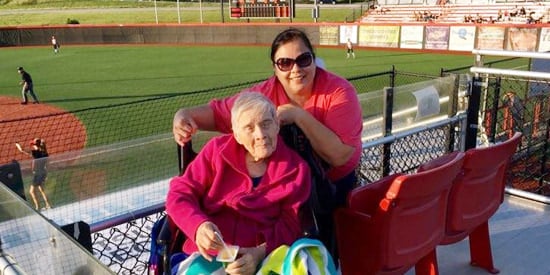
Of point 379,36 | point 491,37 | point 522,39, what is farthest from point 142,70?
point 522,39

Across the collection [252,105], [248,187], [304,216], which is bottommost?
[304,216]

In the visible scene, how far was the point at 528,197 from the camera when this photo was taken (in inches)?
171

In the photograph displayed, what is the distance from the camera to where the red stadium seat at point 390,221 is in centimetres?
225

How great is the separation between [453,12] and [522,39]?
A: 13.8 m

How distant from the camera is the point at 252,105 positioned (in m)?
2.07

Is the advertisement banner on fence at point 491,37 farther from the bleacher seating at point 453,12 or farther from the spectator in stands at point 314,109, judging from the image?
the spectator in stands at point 314,109

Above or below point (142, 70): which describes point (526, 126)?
above

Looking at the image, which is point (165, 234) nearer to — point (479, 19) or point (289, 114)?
point (289, 114)

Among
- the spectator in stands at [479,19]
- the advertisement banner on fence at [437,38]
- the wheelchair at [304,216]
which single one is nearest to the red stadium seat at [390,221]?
the wheelchair at [304,216]

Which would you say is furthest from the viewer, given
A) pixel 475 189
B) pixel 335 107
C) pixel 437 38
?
pixel 437 38

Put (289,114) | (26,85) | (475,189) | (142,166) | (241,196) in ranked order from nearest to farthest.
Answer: (241,196) → (289,114) → (475,189) → (142,166) → (26,85)

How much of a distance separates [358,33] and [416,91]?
2495 cm

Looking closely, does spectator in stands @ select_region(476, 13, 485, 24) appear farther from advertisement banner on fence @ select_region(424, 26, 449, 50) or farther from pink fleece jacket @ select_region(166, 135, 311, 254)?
pink fleece jacket @ select_region(166, 135, 311, 254)

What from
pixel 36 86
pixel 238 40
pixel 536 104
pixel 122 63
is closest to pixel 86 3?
pixel 238 40
